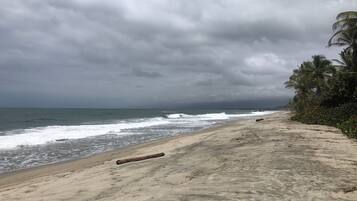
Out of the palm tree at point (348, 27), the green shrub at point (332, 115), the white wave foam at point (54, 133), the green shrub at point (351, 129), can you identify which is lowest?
the white wave foam at point (54, 133)

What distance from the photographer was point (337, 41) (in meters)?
28.7

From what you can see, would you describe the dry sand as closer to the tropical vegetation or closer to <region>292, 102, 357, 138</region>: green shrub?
the tropical vegetation

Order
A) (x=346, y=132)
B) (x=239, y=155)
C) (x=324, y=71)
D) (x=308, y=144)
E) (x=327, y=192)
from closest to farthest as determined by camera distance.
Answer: (x=327, y=192), (x=239, y=155), (x=308, y=144), (x=346, y=132), (x=324, y=71)

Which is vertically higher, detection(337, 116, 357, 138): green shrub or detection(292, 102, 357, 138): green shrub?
detection(292, 102, 357, 138): green shrub

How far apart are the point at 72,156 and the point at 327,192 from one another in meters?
13.5

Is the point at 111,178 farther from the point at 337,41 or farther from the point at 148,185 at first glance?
the point at 337,41

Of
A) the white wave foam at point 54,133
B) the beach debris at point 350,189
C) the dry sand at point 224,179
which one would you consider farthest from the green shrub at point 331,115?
the beach debris at point 350,189

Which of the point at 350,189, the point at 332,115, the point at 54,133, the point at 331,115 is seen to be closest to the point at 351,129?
the point at 332,115

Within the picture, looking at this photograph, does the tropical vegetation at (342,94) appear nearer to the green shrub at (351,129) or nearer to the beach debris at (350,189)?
the green shrub at (351,129)

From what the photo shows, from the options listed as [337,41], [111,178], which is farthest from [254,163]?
[337,41]

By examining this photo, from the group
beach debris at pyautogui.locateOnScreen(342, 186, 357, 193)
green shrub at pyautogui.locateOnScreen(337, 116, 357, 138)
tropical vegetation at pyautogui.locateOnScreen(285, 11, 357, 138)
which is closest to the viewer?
beach debris at pyautogui.locateOnScreen(342, 186, 357, 193)

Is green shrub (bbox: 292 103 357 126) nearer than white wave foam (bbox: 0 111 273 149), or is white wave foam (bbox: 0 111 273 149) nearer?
green shrub (bbox: 292 103 357 126)

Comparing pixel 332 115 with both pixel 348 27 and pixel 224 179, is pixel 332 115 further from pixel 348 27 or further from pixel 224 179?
pixel 224 179

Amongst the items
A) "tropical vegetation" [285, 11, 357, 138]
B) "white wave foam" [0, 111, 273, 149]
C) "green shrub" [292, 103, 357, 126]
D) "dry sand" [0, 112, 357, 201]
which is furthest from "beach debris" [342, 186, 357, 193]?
"white wave foam" [0, 111, 273, 149]
